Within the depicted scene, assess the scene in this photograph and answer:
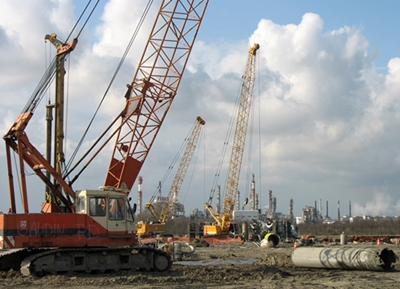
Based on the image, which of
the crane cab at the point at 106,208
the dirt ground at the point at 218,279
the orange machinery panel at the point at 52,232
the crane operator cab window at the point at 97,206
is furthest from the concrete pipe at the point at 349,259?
the crane operator cab window at the point at 97,206

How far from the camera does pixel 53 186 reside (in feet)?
76.9

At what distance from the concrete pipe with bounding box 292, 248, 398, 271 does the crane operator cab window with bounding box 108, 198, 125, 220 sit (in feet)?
25.0

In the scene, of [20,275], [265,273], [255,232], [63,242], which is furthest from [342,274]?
[255,232]

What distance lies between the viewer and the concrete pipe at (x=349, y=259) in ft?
68.4

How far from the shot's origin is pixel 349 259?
69.5ft

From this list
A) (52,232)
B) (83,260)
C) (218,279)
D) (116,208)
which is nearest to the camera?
(218,279)

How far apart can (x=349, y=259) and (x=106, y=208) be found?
9.49 meters

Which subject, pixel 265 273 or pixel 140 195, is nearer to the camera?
pixel 265 273

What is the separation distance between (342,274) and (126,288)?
8.51 meters

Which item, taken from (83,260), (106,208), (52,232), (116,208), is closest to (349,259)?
(116,208)

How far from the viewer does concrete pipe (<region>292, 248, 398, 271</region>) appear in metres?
20.9

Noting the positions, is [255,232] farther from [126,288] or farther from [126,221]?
[126,288]

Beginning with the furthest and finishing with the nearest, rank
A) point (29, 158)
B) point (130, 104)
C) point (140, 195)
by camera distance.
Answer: point (140, 195) < point (130, 104) < point (29, 158)

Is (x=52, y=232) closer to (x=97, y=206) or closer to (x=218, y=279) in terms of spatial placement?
(x=97, y=206)
